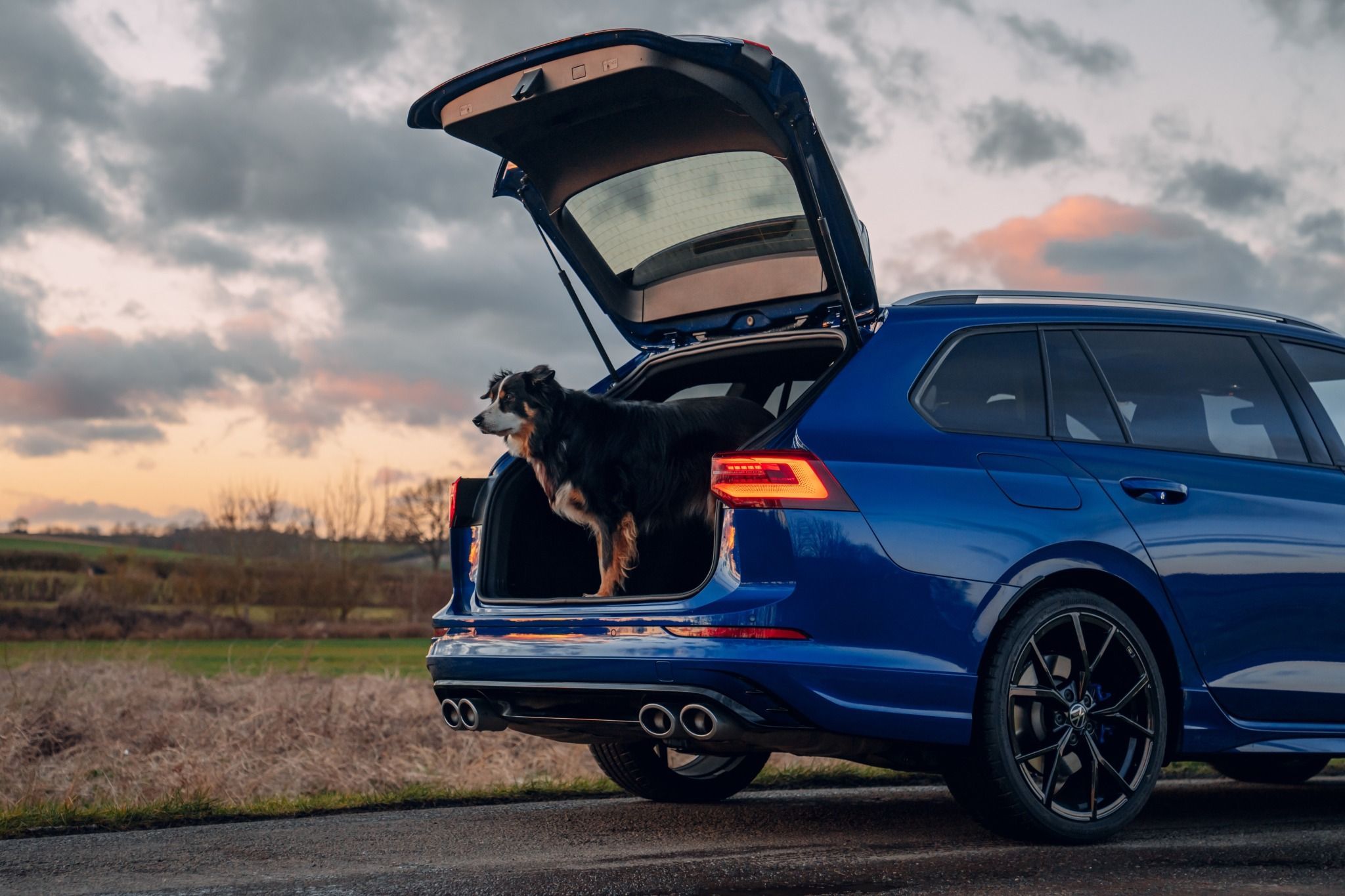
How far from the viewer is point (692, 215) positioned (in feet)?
18.5

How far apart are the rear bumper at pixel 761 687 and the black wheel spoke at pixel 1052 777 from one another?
1.34 ft

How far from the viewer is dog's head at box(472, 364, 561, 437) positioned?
240 inches

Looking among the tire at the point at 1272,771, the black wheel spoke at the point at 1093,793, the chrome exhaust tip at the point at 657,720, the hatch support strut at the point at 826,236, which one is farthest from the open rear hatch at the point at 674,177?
the tire at the point at 1272,771

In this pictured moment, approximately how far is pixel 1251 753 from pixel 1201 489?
3.29 feet

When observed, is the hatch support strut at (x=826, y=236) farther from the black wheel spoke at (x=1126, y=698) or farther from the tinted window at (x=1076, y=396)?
the black wheel spoke at (x=1126, y=698)

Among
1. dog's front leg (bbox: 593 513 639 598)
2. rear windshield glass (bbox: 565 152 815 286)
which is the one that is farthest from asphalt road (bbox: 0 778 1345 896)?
rear windshield glass (bbox: 565 152 815 286)

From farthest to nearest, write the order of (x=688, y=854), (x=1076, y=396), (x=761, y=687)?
(x=1076, y=396) → (x=688, y=854) → (x=761, y=687)

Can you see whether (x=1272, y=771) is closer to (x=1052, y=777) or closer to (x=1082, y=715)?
(x=1082, y=715)

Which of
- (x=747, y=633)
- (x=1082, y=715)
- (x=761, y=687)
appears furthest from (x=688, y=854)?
(x=1082, y=715)

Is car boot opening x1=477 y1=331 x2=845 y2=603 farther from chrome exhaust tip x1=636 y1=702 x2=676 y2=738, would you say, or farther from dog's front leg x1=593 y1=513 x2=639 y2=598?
chrome exhaust tip x1=636 y1=702 x2=676 y2=738

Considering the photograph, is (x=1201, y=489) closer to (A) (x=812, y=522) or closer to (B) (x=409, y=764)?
(A) (x=812, y=522)

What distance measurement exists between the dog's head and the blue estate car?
367mm

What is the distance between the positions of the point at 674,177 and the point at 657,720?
2314mm

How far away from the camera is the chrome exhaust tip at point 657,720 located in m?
4.22
